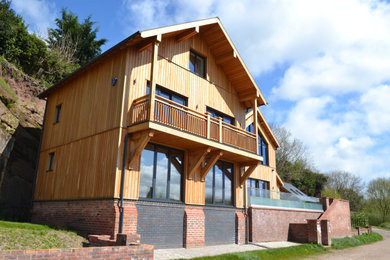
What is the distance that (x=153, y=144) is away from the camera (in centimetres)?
1323

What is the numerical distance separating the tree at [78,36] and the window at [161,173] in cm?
2466

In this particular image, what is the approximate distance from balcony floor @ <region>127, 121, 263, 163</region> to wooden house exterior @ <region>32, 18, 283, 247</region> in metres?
0.04

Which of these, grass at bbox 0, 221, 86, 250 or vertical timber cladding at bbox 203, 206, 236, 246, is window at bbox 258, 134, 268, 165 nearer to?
vertical timber cladding at bbox 203, 206, 236, 246

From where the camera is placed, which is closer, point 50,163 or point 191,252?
point 191,252

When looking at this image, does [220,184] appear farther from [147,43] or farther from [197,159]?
[147,43]

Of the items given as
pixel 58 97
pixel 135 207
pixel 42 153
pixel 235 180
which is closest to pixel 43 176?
pixel 42 153

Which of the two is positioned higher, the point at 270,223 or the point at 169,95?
the point at 169,95

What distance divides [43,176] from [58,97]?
4.30m

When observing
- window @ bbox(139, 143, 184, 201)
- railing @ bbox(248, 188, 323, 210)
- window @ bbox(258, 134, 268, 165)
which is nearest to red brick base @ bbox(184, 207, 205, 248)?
window @ bbox(139, 143, 184, 201)

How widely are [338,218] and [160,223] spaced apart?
16.8 metres

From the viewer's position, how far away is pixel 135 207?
38.8 ft

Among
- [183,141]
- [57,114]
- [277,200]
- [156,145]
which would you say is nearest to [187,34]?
[183,141]

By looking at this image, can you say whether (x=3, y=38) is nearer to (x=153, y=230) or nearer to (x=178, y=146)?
(x=178, y=146)

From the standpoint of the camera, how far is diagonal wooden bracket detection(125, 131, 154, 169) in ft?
38.3
